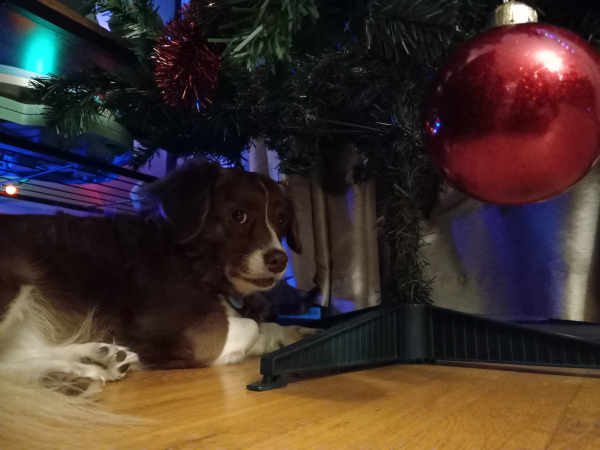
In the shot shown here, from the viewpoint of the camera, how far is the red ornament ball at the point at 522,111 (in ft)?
1.77

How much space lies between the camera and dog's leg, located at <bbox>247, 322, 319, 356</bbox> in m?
1.39

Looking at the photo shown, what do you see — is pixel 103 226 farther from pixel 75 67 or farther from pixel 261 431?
pixel 261 431

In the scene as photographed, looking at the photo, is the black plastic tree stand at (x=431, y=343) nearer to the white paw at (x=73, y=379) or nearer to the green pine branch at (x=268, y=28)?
the white paw at (x=73, y=379)

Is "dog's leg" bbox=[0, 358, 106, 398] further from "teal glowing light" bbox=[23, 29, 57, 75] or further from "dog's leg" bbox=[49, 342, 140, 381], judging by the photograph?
"teal glowing light" bbox=[23, 29, 57, 75]

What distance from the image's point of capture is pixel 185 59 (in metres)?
1.04

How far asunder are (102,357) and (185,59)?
694 millimetres

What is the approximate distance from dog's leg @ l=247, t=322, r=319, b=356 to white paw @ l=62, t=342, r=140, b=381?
0.47 metres

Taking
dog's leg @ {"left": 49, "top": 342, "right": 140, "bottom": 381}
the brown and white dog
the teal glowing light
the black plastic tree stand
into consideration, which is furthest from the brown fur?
the teal glowing light

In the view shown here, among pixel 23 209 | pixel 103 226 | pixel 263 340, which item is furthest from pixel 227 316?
pixel 23 209

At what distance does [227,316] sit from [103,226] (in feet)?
1.41

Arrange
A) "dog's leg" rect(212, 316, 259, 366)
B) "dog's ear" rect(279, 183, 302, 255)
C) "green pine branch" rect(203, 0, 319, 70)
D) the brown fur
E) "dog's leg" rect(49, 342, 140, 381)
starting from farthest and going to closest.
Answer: "dog's ear" rect(279, 183, 302, 255) → "dog's leg" rect(212, 316, 259, 366) → the brown fur → "dog's leg" rect(49, 342, 140, 381) → "green pine branch" rect(203, 0, 319, 70)

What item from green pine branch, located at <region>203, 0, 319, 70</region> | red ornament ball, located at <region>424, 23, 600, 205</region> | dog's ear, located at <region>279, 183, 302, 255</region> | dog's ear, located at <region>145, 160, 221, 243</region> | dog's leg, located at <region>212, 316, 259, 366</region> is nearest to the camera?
red ornament ball, located at <region>424, 23, 600, 205</region>

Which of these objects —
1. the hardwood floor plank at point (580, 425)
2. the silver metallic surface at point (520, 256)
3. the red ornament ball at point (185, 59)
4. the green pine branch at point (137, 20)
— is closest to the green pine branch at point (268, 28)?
the red ornament ball at point (185, 59)

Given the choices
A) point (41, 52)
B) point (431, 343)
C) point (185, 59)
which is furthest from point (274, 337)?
point (41, 52)
